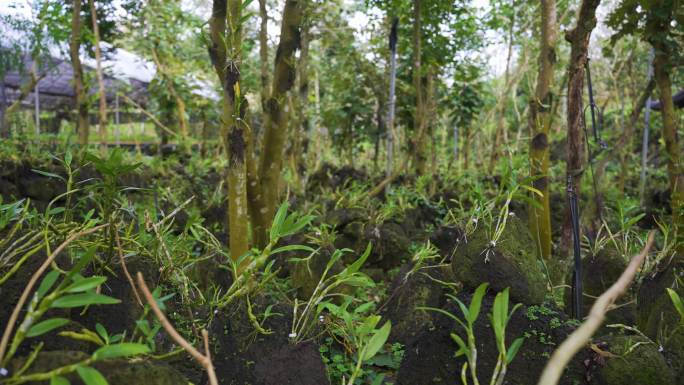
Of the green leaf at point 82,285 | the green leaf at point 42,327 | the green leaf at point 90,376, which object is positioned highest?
the green leaf at point 82,285

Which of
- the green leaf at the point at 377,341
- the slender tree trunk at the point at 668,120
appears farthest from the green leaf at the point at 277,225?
the slender tree trunk at the point at 668,120

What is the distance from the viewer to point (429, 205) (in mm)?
5445

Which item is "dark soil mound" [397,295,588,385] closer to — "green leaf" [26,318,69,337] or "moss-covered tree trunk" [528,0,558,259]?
"green leaf" [26,318,69,337]

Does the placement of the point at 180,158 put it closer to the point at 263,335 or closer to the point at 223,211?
the point at 223,211

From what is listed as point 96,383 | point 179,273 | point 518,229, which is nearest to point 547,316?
point 518,229

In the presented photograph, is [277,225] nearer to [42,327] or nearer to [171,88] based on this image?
[42,327]

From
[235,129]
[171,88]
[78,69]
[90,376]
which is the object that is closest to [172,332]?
[90,376]

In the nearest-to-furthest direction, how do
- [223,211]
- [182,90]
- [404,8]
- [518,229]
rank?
[518,229] < [223,211] < [404,8] < [182,90]

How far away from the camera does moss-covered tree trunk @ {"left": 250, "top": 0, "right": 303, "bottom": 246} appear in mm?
3064

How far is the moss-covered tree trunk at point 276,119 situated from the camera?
10.1 feet

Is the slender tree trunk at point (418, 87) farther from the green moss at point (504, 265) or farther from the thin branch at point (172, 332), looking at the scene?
the thin branch at point (172, 332)

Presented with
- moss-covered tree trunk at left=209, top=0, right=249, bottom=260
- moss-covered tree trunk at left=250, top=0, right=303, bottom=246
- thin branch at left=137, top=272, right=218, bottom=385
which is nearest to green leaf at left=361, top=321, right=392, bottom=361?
thin branch at left=137, top=272, right=218, bottom=385

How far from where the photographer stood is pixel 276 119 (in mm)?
3281

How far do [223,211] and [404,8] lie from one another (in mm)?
3197
